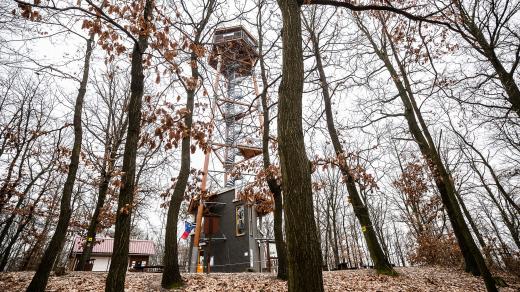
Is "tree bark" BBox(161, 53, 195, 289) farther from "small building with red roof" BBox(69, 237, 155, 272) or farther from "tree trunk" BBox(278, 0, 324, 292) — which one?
"small building with red roof" BBox(69, 237, 155, 272)

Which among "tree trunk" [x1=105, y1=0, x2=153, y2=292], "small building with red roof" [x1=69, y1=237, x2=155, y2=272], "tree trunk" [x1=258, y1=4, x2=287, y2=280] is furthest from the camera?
"small building with red roof" [x1=69, y1=237, x2=155, y2=272]

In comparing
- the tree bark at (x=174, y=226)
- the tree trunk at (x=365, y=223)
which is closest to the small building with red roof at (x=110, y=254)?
the tree bark at (x=174, y=226)

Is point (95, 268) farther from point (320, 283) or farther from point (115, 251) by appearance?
point (320, 283)

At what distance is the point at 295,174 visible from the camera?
11.2 feet

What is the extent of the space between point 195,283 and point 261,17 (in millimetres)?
9854

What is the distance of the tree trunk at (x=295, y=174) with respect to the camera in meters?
2.95

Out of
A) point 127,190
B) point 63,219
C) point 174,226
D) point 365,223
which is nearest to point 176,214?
point 174,226

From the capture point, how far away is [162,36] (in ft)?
16.5

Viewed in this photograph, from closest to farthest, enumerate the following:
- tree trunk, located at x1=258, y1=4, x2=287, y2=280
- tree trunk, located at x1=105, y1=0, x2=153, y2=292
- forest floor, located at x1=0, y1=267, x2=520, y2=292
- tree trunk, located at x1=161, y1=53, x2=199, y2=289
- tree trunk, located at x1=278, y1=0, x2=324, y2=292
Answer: tree trunk, located at x1=278, y1=0, x2=324, y2=292
tree trunk, located at x1=105, y1=0, x2=153, y2=292
forest floor, located at x1=0, y1=267, x2=520, y2=292
tree trunk, located at x1=161, y1=53, x2=199, y2=289
tree trunk, located at x1=258, y1=4, x2=287, y2=280

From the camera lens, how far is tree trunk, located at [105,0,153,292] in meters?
4.56

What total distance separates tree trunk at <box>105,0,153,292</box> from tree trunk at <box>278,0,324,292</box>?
2701 millimetres

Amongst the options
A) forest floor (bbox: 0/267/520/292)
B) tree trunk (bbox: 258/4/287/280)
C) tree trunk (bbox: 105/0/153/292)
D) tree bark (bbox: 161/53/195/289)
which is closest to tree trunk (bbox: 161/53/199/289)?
tree bark (bbox: 161/53/195/289)

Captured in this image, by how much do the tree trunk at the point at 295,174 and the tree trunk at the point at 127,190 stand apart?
270 cm

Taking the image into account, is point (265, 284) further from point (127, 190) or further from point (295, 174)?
point (295, 174)
